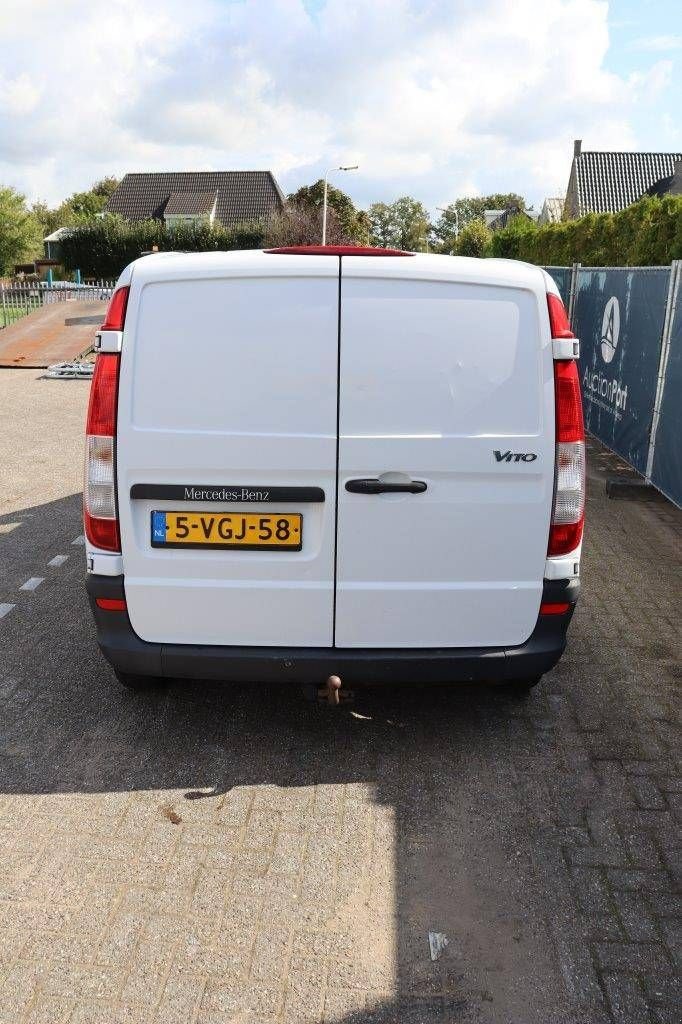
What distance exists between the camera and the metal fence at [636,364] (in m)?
8.12

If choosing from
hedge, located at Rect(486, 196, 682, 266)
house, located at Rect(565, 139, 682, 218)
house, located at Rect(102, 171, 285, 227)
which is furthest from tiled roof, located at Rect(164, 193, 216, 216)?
hedge, located at Rect(486, 196, 682, 266)

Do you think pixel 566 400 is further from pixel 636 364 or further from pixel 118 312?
pixel 636 364

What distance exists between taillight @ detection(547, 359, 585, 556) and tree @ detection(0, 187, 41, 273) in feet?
225

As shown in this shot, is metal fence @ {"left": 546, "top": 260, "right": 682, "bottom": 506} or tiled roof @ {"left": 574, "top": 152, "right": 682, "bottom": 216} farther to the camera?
tiled roof @ {"left": 574, "top": 152, "right": 682, "bottom": 216}

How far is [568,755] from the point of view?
394 cm

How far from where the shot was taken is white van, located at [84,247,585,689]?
3.46m

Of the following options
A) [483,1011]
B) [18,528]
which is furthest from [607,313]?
[483,1011]

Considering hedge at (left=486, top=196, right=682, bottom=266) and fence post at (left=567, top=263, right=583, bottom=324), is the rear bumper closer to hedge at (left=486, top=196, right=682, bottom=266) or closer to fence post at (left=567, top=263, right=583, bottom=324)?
fence post at (left=567, top=263, right=583, bottom=324)

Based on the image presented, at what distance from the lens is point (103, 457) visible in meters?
3.55

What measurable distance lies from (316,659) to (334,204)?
196 ft

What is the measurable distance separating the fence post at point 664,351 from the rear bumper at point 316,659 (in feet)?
17.4

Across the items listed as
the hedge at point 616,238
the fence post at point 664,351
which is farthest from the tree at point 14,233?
the fence post at point 664,351

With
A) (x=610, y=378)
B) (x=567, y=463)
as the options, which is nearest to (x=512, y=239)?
(x=610, y=378)

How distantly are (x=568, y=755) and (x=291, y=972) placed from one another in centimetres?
173
